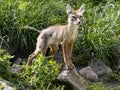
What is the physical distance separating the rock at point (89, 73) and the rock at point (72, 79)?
2.38 feet

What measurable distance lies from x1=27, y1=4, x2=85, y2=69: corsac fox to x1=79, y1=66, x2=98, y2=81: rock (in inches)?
29.9

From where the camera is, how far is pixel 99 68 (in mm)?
9695

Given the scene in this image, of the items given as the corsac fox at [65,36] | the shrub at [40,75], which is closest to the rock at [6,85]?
the shrub at [40,75]

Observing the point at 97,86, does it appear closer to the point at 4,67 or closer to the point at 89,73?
the point at 89,73

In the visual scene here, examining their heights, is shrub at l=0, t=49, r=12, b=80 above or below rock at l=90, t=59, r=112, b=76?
above

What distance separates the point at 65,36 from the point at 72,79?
2.97 ft

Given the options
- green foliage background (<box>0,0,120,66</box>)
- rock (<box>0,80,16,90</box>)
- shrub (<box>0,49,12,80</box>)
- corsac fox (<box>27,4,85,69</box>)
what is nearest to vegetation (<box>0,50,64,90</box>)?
shrub (<box>0,49,12,80</box>)

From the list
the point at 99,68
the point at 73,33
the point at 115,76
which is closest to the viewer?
the point at 73,33

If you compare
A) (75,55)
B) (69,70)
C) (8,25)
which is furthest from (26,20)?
(69,70)

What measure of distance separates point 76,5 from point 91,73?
3.13 meters

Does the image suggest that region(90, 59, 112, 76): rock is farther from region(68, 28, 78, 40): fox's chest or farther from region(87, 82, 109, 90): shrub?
region(68, 28, 78, 40): fox's chest

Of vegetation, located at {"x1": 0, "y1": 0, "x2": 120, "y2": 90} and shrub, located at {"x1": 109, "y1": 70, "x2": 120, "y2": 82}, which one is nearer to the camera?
shrub, located at {"x1": 109, "y1": 70, "x2": 120, "y2": 82}

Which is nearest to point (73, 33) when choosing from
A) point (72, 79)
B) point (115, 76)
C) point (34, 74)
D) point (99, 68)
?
point (72, 79)

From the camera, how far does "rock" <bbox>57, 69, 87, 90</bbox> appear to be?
26.6ft
